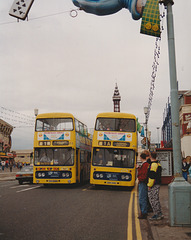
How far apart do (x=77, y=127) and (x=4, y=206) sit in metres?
9.29

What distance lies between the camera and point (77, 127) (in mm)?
20297

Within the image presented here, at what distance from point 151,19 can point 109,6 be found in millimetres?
1201

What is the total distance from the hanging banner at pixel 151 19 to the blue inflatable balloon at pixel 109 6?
367 mm

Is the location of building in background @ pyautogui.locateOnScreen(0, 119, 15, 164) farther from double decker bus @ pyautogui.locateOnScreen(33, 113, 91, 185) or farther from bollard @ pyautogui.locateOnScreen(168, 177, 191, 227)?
bollard @ pyautogui.locateOnScreen(168, 177, 191, 227)

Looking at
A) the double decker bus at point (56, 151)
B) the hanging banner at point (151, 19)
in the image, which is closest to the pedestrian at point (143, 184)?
the hanging banner at point (151, 19)

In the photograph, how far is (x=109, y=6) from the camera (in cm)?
904

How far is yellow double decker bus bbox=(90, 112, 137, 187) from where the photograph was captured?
18453 millimetres

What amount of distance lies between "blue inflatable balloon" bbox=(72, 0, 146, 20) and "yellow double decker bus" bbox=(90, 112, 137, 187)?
1005cm

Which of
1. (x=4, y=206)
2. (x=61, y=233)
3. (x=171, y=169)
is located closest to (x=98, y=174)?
(x=171, y=169)

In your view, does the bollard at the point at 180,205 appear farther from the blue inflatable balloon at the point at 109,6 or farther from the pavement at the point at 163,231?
the blue inflatable balloon at the point at 109,6

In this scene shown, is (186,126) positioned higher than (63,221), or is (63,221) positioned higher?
(186,126)

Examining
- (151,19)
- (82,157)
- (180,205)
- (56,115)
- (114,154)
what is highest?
(151,19)

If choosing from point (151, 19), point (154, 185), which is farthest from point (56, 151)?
point (151, 19)

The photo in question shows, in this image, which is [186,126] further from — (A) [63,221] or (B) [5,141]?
(A) [63,221]
